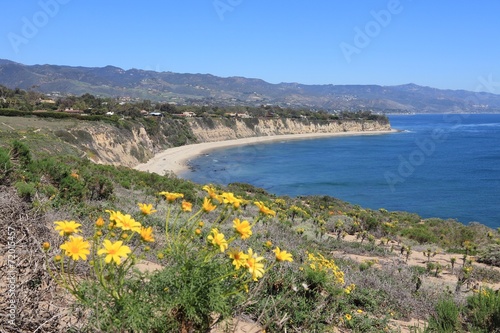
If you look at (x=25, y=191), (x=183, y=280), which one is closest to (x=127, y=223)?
(x=183, y=280)

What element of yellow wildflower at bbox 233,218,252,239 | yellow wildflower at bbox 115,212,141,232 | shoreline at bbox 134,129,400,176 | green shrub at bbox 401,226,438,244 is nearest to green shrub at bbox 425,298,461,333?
yellow wildflower at bbox 233,218,252,239

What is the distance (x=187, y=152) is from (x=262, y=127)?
43.6 metres

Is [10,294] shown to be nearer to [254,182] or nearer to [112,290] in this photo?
[112,290]

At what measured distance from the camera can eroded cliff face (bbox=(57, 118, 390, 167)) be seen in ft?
150

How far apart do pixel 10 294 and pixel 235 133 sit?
336 ft

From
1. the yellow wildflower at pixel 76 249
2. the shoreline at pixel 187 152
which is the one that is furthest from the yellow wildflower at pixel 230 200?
the shoreline at pixel 187 152

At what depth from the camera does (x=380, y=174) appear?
2312 inches

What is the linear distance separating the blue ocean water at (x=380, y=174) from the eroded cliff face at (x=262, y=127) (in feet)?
35.8

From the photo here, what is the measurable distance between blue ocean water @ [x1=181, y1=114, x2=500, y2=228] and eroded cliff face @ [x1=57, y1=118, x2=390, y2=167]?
9.07 m

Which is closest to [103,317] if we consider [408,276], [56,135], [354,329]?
[354,329]

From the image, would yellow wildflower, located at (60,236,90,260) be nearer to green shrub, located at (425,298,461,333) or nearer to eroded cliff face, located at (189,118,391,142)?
green shrub, located at (425,298,461,333)

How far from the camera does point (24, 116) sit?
50.1m

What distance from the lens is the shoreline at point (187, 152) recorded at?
5447cm

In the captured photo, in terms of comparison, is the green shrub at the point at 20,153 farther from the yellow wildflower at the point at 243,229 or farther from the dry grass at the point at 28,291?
the yellow wildflower at the point at 243,229
